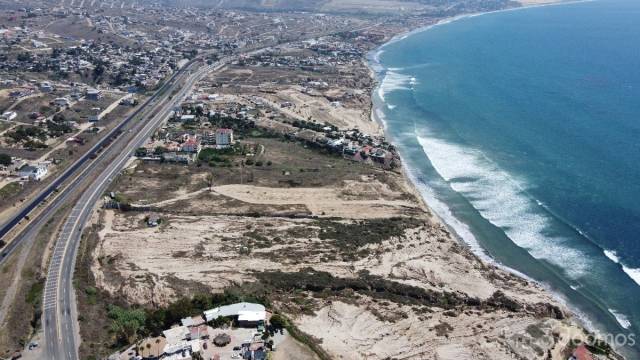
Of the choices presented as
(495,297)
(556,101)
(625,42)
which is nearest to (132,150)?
(495,297)

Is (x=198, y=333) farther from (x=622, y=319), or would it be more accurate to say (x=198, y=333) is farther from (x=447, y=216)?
(x=622, y=319)

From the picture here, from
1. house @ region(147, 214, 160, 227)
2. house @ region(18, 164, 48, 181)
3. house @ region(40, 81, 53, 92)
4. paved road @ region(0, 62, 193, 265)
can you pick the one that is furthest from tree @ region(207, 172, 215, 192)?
house @ region(40, 81, 53, 92)

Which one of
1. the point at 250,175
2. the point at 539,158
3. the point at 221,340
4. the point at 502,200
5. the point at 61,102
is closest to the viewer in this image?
the point at 221,340

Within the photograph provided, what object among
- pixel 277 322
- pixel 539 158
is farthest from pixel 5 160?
pixel 539 158

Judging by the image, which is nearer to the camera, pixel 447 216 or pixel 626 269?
pixel 626 269

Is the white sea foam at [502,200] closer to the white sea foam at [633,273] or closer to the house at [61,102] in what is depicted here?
the white sea foam at [633,273]

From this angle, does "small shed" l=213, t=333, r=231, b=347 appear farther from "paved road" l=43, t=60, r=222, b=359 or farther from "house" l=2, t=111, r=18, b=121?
"house" l=2, t=111, r=18, b=121

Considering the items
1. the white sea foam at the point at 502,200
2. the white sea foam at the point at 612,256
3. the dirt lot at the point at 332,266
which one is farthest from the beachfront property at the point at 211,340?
the white sea foam at the point at 612,256
